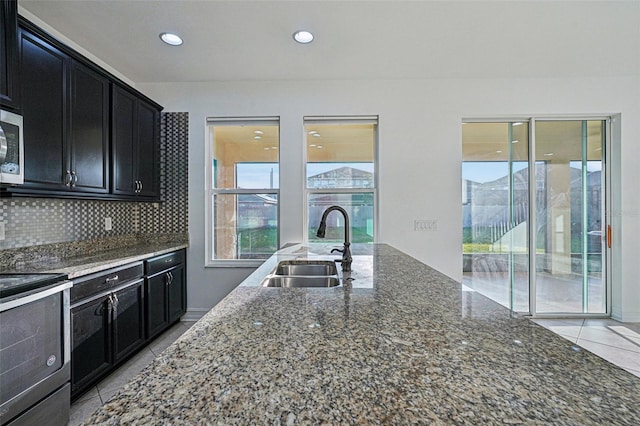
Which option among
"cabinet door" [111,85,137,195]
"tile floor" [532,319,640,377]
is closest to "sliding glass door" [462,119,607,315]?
"tile floor" [532,319,640,377]

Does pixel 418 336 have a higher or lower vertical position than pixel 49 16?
lower

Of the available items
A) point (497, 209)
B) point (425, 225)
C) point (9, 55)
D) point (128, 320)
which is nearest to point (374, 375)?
point (9, 55)

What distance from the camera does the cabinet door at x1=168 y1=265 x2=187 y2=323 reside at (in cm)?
301

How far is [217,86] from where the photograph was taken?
134 inches

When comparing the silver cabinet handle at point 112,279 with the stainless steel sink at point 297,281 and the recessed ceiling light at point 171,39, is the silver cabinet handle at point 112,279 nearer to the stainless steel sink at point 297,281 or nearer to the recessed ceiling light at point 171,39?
the stainless steel sink at point 297,281

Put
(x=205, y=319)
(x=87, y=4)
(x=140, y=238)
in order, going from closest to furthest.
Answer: (x=205, y=319) < (x=87, y=4) < (x=140, y=238)

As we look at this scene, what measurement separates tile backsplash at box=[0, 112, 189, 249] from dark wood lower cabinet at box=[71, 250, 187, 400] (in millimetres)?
612

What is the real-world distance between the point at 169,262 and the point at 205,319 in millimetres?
2399

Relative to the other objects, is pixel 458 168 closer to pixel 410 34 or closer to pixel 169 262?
pixel 410 34

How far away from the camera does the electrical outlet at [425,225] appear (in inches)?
131

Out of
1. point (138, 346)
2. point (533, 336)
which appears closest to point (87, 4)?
point (138, 346)

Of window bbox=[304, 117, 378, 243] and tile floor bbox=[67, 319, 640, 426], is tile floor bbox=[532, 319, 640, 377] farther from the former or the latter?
window bbox=[304, 117, 378, 243]

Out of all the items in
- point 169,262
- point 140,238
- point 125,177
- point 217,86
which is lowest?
point 169,262

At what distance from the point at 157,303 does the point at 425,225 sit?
2.80 m
